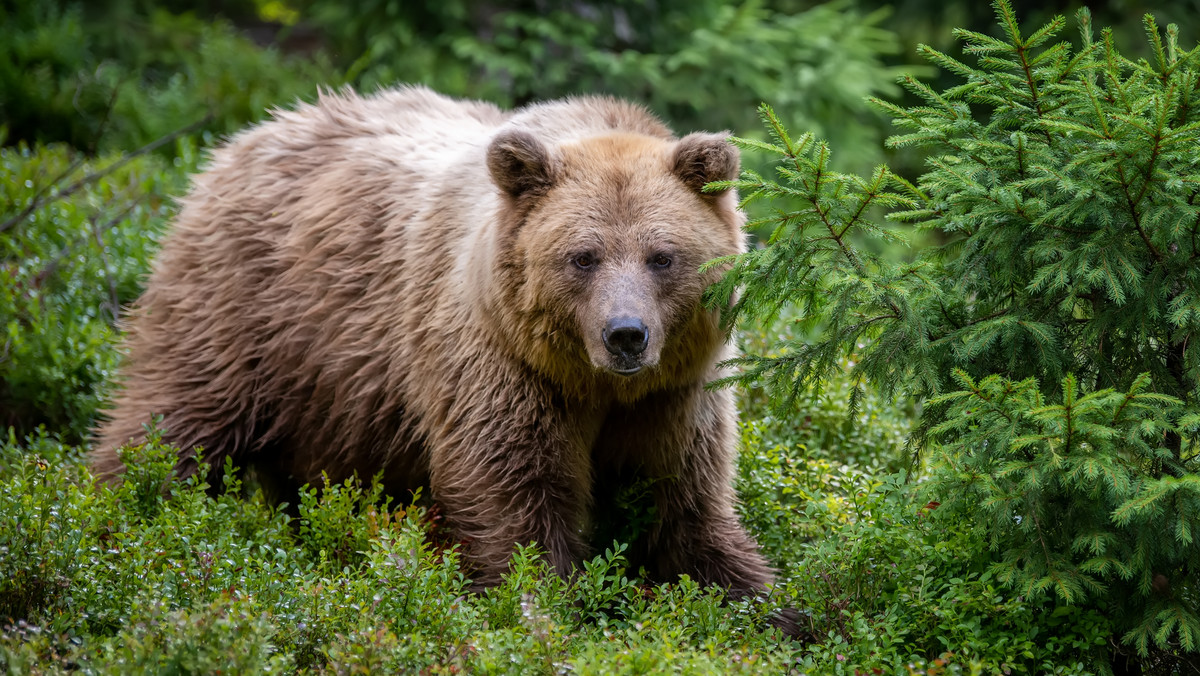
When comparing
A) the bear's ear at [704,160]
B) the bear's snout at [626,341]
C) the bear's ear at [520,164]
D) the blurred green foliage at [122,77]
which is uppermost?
the bear's ear at [704,160]

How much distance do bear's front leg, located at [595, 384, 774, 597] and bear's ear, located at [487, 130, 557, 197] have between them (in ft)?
3.61

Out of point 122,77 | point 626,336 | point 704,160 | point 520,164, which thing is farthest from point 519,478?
point 122,77

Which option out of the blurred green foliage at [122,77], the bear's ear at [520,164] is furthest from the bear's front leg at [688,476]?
the blurred green foliage at [122,77]

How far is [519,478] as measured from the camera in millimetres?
5070

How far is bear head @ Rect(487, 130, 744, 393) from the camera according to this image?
491 cm

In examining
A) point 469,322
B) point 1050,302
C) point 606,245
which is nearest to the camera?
point 1050,302

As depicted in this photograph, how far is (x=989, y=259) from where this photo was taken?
172 inches

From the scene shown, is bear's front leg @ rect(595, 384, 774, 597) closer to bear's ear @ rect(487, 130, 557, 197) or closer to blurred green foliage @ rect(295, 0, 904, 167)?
bear's ear @ rect(487, 130, 557, 197)

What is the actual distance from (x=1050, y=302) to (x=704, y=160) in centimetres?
159

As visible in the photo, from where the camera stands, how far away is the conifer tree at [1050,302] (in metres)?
3.85

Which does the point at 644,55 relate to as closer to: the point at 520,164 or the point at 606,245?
the point at 520,164

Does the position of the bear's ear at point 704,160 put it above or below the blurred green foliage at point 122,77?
above

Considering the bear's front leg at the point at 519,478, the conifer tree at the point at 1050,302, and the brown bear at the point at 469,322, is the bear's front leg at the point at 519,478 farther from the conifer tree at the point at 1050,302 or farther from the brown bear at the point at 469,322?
the conifer tree at the point at 1050,302

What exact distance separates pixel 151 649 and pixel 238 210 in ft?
11.2
